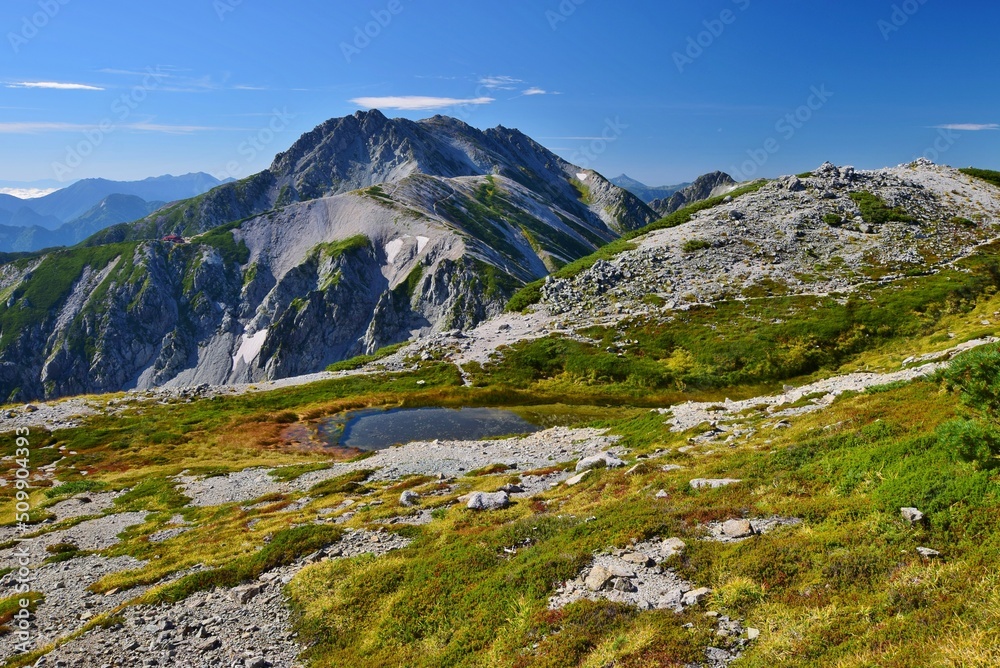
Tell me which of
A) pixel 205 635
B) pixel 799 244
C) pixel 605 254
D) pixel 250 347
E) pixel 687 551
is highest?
pixel 605 254

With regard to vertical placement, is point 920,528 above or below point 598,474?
above

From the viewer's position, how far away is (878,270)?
78.5 metres

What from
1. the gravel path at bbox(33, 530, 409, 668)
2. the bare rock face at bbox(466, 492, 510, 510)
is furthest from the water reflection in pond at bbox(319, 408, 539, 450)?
the gravel path at bbox(33, 530, 409, 668)

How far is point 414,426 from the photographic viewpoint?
188 ft

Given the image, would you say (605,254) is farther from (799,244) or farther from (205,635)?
(205,635)

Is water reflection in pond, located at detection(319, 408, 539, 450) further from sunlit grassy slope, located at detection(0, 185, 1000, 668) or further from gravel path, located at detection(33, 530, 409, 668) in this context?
gravel path, located at detection(33, 530, 409, 668)

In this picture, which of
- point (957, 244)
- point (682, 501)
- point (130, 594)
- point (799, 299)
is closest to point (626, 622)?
point (682, 501)

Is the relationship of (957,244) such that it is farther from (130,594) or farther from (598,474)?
(130,594)

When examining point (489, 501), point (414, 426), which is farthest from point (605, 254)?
point (489, 501)

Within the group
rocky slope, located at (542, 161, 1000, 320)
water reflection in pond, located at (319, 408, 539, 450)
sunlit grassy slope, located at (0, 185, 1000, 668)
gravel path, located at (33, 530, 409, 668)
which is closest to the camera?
sunlit grassy slope, located at (0, 185, 1000, 668)

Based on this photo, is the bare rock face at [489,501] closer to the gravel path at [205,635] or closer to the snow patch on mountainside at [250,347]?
the gravel path at [205,635]

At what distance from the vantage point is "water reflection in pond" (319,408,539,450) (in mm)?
53531

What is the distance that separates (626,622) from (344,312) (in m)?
183

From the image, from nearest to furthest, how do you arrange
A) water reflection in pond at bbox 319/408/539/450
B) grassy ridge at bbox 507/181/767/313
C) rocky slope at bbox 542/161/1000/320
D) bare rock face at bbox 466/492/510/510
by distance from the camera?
bare rock face at bbox 466/492/510/510 → water reflection in pond at bbox 319/408/539/450 → rocky slope at bbox 542/161/1000/320 → grassy ridge at bbox 507/181/767/313
